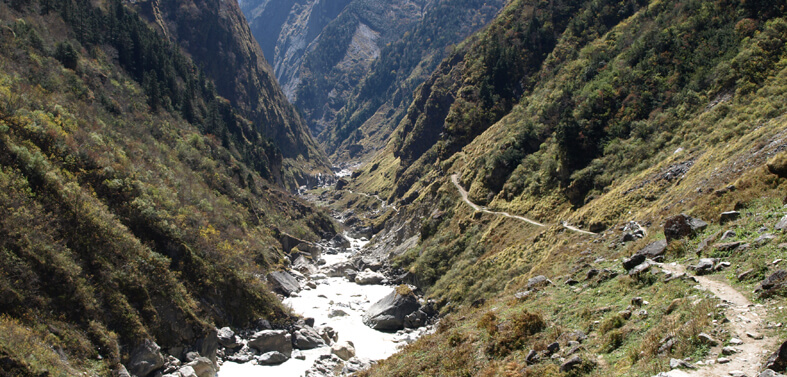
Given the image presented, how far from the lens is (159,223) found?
1475 inches

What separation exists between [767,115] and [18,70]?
6919 centimetres

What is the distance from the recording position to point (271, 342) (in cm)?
3547

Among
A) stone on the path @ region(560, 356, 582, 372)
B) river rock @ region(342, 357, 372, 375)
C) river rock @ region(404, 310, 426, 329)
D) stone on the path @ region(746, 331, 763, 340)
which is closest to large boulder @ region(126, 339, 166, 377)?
river rock @ region(342, 357, 372, 375)

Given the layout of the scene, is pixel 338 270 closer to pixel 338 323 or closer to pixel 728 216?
pixel 338 323

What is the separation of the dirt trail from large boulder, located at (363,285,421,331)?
33.1m

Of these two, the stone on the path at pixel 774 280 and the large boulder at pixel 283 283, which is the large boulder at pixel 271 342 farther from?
the stone on the path at pixel 774 280

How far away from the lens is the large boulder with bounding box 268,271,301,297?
168ft

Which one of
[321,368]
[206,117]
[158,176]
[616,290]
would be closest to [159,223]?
[158,176]

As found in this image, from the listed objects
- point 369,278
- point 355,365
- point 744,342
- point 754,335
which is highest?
point 754,335

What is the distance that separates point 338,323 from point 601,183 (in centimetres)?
3137

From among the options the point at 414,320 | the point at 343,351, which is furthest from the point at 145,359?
the point at 414,320

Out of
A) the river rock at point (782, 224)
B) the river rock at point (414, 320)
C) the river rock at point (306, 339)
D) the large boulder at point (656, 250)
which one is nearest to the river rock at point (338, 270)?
the river rock at point (414, 320)

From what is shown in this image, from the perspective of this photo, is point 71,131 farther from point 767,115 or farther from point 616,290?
point 767,115

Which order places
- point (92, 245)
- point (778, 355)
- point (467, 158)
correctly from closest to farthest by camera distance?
point (778, 355), point (92, 245), point (467, 158)
